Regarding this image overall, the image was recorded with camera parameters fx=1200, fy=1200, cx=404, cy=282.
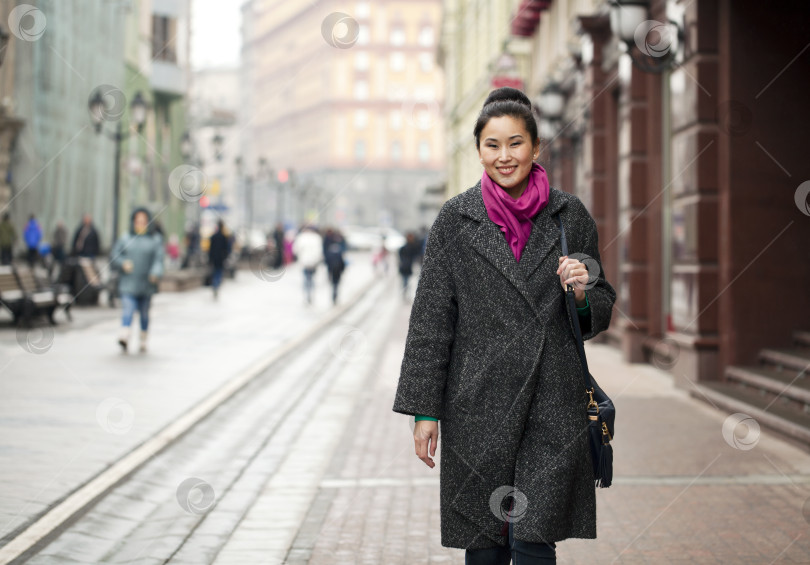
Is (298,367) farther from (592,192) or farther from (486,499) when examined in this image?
(486,499)

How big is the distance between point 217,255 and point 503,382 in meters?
24.3

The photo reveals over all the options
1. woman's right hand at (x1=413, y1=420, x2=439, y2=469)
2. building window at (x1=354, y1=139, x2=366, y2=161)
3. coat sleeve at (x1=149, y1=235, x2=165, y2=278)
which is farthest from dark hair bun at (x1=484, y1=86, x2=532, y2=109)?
building window at (x1=354, y1=139, x2=366, y2=161)

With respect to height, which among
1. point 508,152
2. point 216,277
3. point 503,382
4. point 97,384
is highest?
point 508,152

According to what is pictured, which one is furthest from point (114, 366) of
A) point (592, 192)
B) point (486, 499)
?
point (486, 499)

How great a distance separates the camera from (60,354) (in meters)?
13.7

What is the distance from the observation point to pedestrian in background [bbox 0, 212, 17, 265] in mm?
28828

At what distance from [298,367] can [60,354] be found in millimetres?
2709

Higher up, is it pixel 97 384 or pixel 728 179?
pixel 728 179

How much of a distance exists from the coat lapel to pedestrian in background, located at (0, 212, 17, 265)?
27.0 m

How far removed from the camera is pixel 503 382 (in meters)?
3.48

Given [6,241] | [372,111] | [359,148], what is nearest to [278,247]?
[6,241]

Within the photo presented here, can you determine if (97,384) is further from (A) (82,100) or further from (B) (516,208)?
(A) (82,100)

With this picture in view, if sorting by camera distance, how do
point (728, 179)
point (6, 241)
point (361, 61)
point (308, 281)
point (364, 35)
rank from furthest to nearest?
point (361, 61) < point (364, 35) < point (6, 241) < point (308, 281) < point (728, 179)

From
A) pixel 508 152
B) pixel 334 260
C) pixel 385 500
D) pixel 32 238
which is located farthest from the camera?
pixel 32 238
